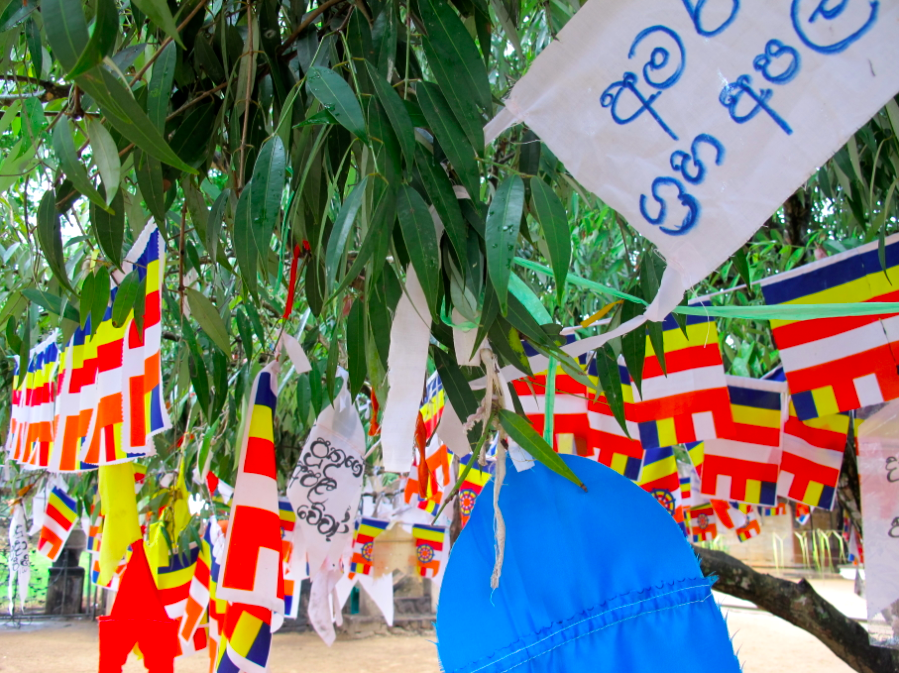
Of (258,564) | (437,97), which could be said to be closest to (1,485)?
(258,564)

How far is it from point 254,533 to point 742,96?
1.10m

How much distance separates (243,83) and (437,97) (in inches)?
11.8

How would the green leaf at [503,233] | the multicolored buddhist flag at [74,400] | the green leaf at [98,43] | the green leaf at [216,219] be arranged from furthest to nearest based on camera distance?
the multicolored buddhist flag at [74,400], the green leaf at [216,219], the green leaf at [503,233], the green leaf at [98,43]

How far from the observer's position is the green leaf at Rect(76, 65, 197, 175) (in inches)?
20.2

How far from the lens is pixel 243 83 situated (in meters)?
0.86

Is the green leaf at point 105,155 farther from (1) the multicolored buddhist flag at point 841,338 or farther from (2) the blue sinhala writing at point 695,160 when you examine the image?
(1) the multicolored buddhist flag at point 841,338

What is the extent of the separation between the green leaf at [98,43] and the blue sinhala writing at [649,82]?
1.36ft

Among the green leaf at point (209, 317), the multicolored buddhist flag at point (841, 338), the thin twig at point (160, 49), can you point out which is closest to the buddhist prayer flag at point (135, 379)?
the green leaf at point (209, 317)

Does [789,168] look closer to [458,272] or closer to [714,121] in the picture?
[714,121]

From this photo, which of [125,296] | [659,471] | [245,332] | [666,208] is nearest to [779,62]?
[666,208]

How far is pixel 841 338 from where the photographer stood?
167 cm

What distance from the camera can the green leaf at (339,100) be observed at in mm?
615

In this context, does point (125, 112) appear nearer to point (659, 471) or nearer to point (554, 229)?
point (554, 229)

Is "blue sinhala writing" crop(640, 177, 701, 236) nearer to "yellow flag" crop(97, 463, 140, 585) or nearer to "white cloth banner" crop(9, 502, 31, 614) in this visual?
"yellow flag" crop(97, 463, 140, 585)
